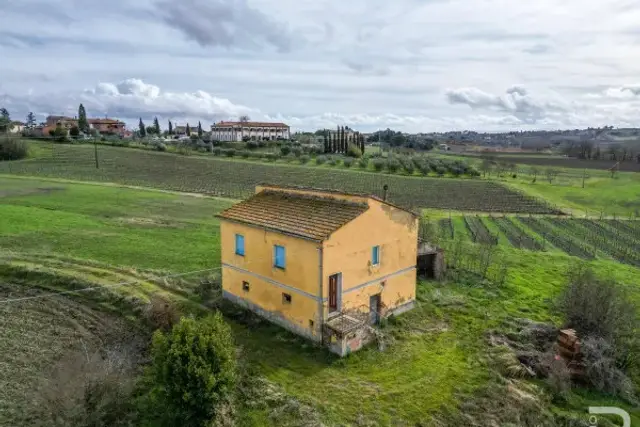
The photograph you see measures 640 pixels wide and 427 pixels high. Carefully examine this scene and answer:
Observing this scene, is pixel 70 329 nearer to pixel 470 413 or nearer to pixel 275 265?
pixel 275 265

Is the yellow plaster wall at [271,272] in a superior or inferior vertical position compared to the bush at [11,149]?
inferior

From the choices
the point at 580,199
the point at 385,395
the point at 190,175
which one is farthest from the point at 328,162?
the point at 385,395

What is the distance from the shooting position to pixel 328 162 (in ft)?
312

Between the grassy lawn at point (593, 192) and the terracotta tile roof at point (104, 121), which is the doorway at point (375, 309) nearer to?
the grassy lawn at point (593, 192)

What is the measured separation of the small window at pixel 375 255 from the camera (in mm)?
19156

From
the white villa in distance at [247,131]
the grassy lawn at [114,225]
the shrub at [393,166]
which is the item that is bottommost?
the grassy lawn at [114,225]

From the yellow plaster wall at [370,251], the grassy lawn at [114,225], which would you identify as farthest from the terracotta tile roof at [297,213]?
the grassy lawn at [114,225]

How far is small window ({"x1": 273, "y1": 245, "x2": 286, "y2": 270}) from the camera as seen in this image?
60.6ft

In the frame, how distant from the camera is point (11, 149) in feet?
256

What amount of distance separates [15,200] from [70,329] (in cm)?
3020

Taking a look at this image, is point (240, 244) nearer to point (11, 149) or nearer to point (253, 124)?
point (11, 149)

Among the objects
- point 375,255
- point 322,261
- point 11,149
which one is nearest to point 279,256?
point 322,261

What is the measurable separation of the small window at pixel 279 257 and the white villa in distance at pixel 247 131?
434ft

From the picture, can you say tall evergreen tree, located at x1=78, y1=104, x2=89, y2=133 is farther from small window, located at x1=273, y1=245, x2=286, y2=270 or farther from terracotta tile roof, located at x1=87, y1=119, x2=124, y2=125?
small window, located at x1=273, y1=245, x2=286, y2=270
